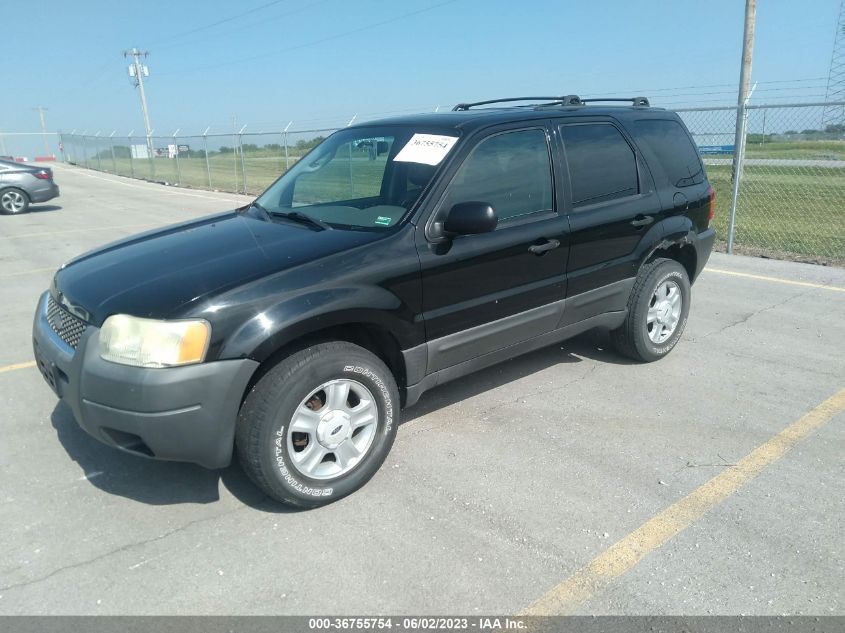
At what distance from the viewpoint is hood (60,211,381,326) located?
287 centimetres

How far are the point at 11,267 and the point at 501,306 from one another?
802 cm

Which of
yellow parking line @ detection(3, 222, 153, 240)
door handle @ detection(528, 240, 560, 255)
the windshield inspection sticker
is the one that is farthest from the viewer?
yellow parking line @ detection(3, 222, 153, 240)

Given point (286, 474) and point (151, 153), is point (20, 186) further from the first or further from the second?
point (286, 474)

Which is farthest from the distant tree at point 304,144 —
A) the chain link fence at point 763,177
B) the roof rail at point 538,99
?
the roof rail at point 538,99

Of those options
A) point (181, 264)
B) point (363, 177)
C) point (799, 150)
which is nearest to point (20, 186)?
point (363, 177)

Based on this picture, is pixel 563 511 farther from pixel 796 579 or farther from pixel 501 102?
pixel 501 102

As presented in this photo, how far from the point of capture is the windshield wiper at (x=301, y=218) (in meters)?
3.54

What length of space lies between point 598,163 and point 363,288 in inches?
82.7

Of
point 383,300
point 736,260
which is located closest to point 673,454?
point 383,300

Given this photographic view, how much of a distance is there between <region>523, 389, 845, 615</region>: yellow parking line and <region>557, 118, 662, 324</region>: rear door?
137 centimetres

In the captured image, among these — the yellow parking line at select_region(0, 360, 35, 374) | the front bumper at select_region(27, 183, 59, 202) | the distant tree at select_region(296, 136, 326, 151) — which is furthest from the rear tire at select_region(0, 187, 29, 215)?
the yellow parking line at select_region(0, 360, 35, 374)

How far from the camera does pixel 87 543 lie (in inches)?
113

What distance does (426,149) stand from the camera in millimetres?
3682

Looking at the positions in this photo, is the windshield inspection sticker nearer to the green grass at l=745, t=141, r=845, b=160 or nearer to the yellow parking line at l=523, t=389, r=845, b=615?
the yellow parking line at l=523, t=389, r=845, b=615
